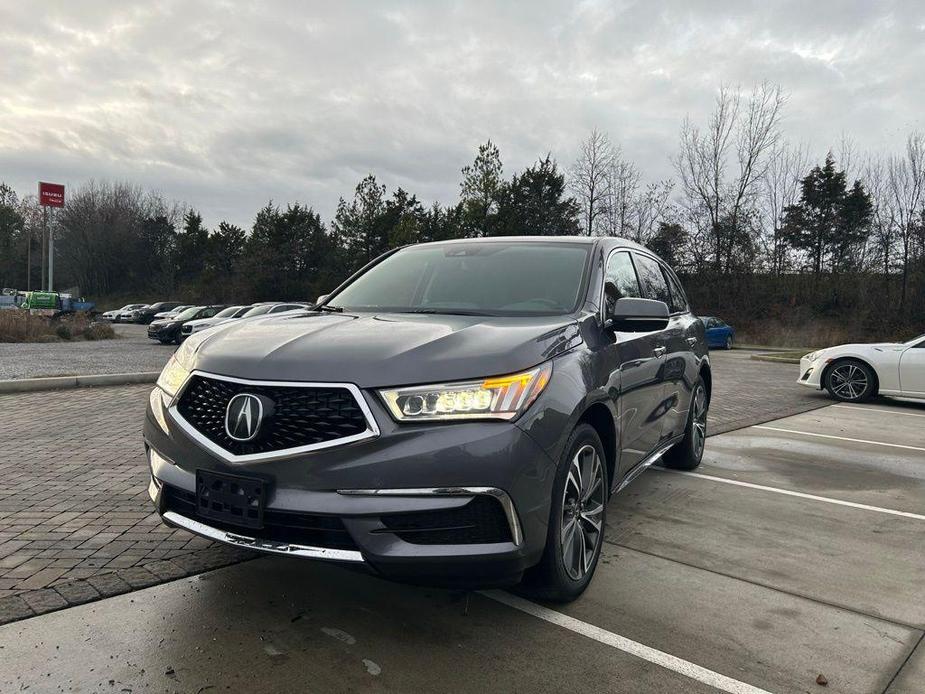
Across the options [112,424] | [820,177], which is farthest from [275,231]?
[112,424]

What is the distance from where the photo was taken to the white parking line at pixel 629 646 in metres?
2.42

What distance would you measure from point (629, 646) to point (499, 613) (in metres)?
0.59

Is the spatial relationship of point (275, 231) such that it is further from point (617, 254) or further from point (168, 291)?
point (617, 254)

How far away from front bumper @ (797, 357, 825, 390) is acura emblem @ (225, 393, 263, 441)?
36.2 ft

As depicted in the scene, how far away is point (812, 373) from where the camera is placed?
37.1 ft

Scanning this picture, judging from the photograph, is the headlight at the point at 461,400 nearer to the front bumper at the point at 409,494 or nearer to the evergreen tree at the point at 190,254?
the front bumper at the point at 409,494

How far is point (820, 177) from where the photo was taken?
140ft

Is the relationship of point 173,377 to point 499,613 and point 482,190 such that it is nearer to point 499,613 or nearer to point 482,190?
point 499,613

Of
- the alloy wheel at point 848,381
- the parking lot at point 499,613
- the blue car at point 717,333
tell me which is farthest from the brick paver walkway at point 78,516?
the blue car at point 717,333

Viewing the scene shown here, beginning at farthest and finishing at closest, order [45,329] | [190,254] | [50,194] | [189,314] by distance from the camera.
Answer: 1. [190,254]
2. [50,194]
3. [189,314]
4. [45,329]

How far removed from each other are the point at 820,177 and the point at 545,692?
48265 millimetres

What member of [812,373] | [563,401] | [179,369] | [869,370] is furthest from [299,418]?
[812,373]

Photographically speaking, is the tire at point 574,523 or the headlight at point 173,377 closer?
the tire at point 574,523

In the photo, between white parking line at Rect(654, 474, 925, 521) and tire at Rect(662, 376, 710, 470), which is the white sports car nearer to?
tire at Rect(662, 376, 710, 470)
